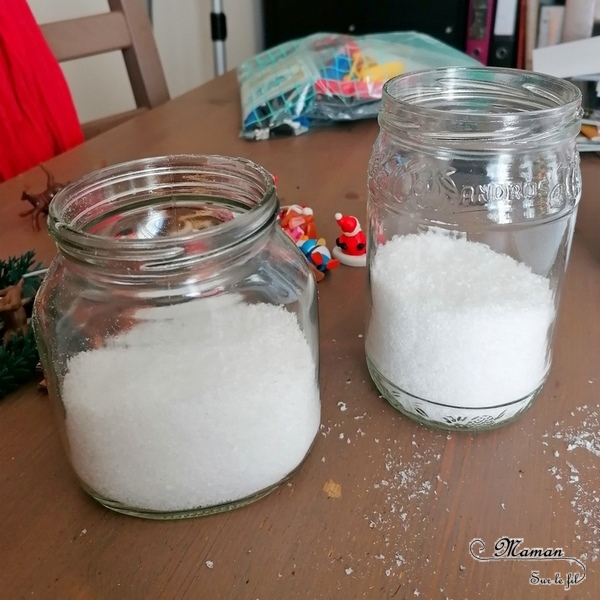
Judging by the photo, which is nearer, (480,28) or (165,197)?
(165,197)

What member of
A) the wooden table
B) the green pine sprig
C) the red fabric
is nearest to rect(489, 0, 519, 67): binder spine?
the red fabric

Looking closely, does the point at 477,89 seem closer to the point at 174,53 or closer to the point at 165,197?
the point at 165,197

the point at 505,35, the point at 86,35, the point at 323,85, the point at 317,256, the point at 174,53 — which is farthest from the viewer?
the point at 174,53

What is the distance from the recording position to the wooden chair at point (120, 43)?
102 cm

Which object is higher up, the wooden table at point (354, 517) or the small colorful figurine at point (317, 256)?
the small colorful figurine at point (317, 256)

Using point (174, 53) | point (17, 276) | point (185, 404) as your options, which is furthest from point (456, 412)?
point (174, 53)

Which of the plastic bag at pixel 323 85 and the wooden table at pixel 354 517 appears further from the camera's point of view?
the plastic bag at pixel 323 85

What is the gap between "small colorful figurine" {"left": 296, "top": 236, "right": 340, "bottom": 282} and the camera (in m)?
0.56

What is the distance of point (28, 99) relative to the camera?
3.24 feet

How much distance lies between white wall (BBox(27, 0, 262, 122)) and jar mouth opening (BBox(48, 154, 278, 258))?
1317 mm

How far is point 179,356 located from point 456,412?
0.18m

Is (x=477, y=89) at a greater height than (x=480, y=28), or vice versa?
(x=477, y=89)

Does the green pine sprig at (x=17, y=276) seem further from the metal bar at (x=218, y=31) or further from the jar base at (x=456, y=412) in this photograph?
the metal bar at (x=218, y=31)

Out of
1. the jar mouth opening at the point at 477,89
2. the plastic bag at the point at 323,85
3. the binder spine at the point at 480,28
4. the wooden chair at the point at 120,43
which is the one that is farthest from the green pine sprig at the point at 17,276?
the binder spine at the point at 480,28
